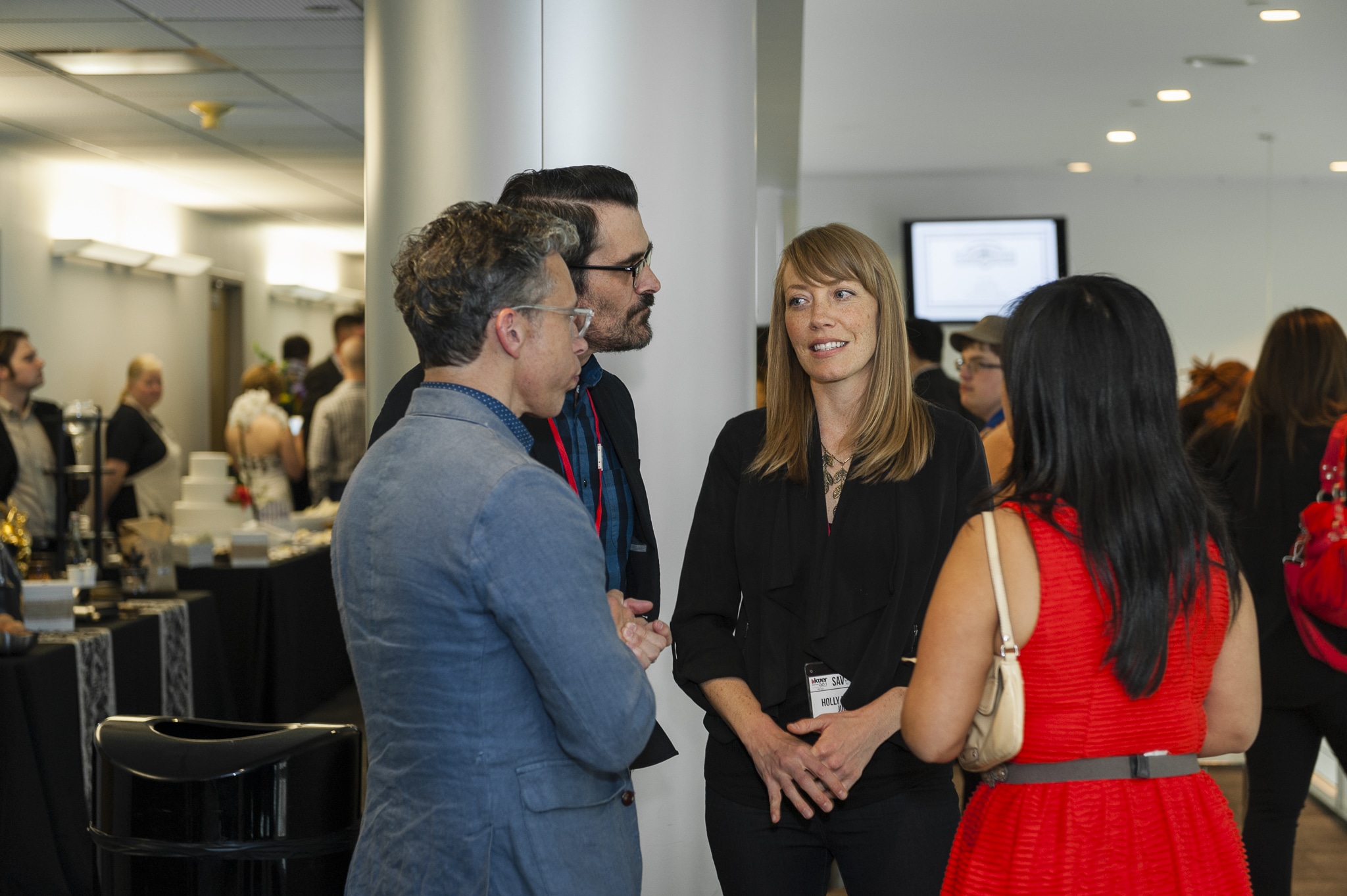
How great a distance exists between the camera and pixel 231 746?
74.7 inches

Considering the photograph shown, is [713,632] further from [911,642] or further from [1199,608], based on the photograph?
[1199,608]

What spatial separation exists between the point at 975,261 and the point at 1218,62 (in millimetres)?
3393

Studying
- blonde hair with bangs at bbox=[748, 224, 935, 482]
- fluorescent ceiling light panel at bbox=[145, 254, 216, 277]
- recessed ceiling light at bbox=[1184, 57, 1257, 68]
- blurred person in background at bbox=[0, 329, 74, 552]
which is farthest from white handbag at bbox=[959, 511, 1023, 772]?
fluorescent ceiling light panel at bbox=[145, 254, 216, 277]

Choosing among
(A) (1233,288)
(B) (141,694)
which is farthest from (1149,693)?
(A) (1233,288)

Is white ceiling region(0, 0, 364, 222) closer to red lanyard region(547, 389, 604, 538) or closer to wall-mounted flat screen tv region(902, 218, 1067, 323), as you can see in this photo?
red lanyard region(547, 389, 604, 538)

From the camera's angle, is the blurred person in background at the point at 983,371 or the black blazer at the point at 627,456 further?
the blurred person in background at the point at 983,371

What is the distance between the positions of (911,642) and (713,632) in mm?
298

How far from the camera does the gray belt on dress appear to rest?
1.33m

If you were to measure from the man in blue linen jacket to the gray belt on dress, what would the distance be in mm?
421

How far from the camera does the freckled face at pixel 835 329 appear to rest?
1845 mm

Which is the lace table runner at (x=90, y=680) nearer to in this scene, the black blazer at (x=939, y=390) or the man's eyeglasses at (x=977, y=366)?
the man's eyeglasses at (x=977, y=366)

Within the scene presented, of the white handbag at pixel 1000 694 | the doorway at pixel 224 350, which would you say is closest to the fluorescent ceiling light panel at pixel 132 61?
the doorway at pixel 224 350

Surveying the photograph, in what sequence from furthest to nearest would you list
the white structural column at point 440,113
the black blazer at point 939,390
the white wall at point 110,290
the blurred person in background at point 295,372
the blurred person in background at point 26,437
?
1. the blurred person in background at point 295,372
2. the white wall at point 110,290
3. the blurred person in background at point 26,437
4. the black blazer at point 939,390
5. the white structural column at point 440,113

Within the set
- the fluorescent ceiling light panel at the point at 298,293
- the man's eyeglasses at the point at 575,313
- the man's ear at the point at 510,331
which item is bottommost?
the man's ear at the point at 510,331
